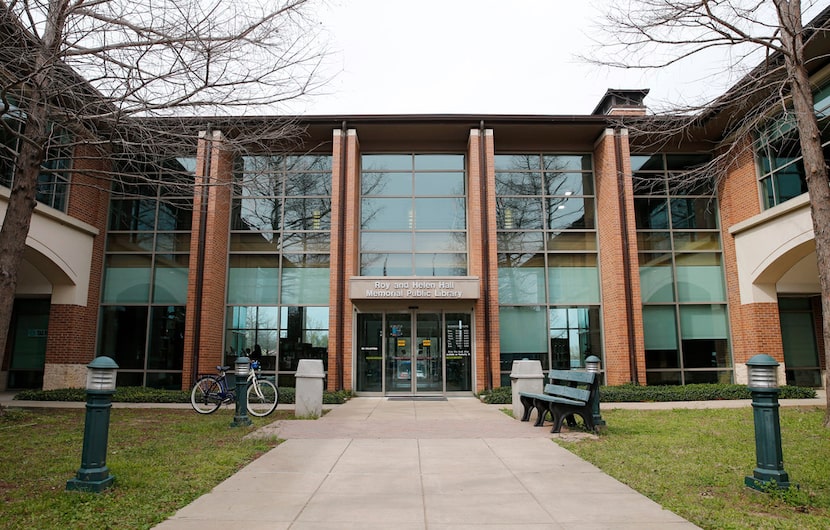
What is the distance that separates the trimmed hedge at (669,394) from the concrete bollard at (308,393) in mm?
4808

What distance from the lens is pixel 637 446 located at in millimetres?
7406

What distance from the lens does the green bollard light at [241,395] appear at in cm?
934

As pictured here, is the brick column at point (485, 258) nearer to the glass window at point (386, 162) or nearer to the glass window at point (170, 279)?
the glass window at point (386, 162)

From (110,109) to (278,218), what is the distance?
26.6ft

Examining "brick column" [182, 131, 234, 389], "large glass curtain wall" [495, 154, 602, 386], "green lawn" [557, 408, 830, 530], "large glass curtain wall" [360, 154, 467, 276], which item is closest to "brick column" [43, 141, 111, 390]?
"brick column" [182, 131, 234, 389]

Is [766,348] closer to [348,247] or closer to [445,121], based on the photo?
[445,121]

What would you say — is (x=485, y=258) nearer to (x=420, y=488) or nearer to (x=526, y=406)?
(x=526, y=406)

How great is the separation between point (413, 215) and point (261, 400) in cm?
802

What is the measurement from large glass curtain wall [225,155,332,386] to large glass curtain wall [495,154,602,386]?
18.6 ft

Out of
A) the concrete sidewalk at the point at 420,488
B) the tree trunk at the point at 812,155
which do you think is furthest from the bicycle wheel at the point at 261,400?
the tree trunk at the point at 812,155

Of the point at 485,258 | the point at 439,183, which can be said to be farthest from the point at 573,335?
the point at 439,183

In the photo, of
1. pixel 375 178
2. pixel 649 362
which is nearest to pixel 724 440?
pixel 649 362

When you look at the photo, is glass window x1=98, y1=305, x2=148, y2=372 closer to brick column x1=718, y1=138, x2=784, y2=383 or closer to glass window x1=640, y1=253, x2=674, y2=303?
glass window x1=640, y1=253, x2=674, y2=303

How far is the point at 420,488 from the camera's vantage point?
Answer: 17.7 feet
